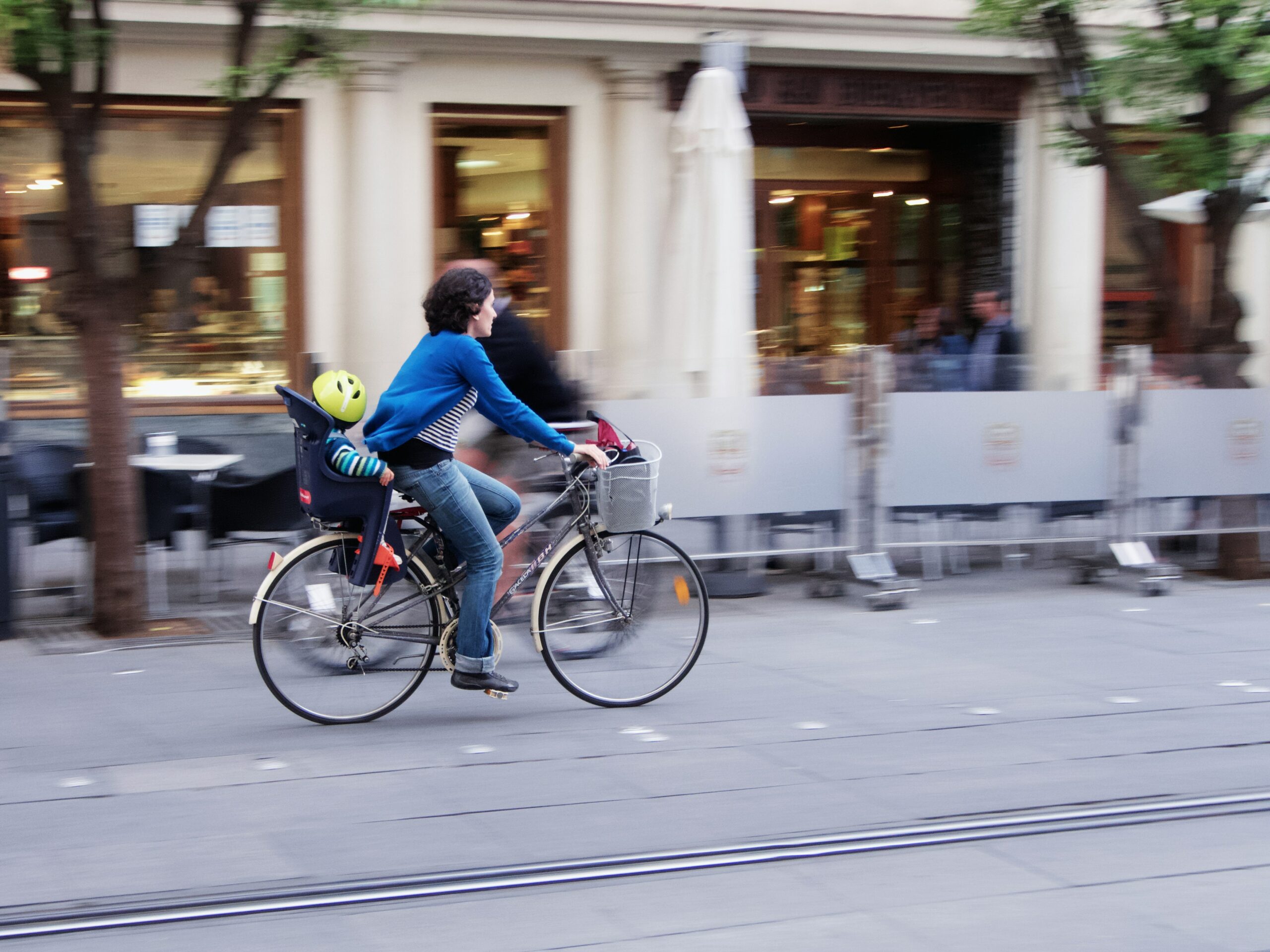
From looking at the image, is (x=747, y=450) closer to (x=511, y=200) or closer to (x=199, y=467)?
(x=199, y=467)

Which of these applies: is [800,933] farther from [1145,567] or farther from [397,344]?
[397,344]

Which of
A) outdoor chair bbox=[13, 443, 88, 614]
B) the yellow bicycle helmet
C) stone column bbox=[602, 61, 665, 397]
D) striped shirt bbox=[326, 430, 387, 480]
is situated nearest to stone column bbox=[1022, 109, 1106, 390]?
stone column bbox=[602, 61, 665, 397]

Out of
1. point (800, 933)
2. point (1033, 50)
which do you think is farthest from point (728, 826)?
point (1033, 50)

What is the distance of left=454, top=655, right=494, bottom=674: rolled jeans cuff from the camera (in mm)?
5879

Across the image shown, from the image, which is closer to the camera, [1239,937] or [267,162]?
[1239,937]

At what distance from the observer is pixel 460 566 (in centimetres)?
593

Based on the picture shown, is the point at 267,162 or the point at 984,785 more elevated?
the point at 267,162

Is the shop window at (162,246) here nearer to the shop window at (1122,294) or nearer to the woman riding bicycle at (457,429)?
the woman riding bicycle at (457,429)

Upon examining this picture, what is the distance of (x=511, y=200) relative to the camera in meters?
13.2

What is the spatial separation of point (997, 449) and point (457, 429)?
436 cm

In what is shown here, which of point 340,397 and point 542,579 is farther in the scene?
point 542,579

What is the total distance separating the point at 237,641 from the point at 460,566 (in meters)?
2.33

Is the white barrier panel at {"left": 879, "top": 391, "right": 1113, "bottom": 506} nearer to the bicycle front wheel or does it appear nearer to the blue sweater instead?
the bicycle front wheel

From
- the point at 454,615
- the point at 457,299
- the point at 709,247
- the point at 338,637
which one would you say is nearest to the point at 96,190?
the point at 457,299
